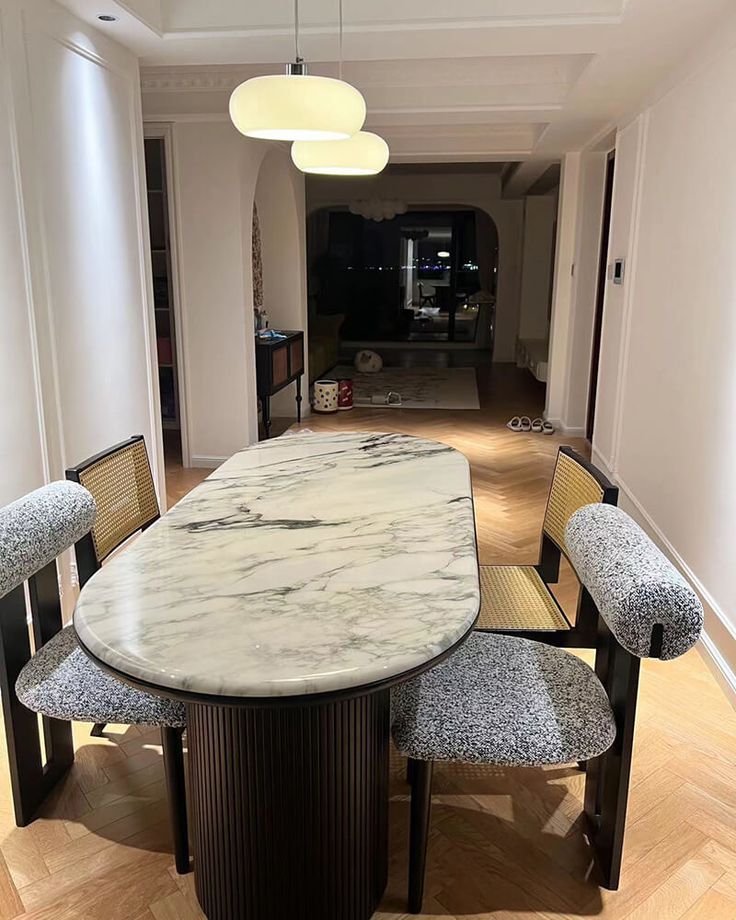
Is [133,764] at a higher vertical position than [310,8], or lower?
lower

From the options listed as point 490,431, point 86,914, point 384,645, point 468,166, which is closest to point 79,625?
point 384,645

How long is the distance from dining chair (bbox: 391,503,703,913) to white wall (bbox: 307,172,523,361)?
9.78 meters

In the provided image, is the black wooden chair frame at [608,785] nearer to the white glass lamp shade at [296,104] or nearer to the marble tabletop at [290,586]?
the marble tabletop at [290,586]

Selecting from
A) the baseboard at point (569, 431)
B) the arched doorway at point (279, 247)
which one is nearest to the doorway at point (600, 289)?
the baseboard at point (569, 431)

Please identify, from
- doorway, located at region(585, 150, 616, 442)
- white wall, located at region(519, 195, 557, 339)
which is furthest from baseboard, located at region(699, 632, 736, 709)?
white wall, located at region(519, 195, 557, 339)

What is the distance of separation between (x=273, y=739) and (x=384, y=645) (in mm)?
312

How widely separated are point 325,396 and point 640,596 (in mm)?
6030

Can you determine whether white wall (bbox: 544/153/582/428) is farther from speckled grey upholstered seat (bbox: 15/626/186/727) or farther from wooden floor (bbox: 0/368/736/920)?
speckled grey upholstered seat (bbox: 15/626/186/727)

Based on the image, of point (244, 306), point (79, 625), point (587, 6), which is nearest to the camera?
point (79, 625)

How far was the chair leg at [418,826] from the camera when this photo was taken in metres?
1.67

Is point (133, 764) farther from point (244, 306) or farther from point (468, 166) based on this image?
point (468, 166)

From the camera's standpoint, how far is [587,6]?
9.75 feet

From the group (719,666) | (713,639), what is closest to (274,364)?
(713,639)

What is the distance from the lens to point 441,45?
3340 mm
